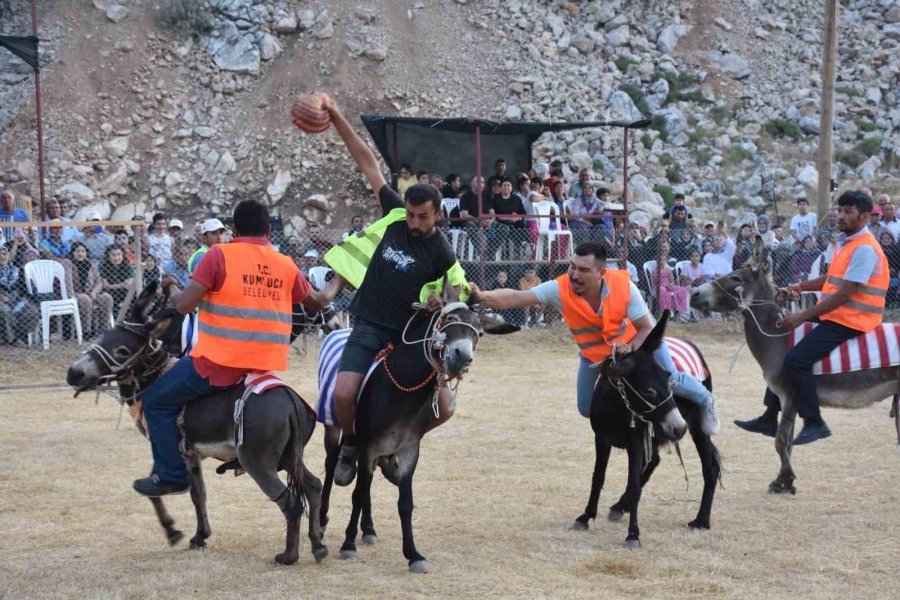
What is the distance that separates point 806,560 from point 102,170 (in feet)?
73.5

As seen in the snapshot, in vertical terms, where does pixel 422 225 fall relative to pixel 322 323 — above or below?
above

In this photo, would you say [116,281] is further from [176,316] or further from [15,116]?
[15,116]

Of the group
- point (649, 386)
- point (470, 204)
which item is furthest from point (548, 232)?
point (649, 386)

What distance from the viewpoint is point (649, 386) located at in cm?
720

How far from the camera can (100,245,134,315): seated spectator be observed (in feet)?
50.4

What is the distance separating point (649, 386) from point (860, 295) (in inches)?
103

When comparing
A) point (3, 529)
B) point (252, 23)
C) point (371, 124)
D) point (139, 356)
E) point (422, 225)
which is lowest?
point (3, 529)

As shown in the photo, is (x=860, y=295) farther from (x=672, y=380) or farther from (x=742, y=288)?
(x=672, y=380)

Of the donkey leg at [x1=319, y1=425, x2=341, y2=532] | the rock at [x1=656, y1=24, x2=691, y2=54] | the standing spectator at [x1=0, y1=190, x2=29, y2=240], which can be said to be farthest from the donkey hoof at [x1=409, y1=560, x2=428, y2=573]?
the rock at [x1=656, y1=24, x2=691, y2=54]

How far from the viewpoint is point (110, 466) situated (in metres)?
9.77

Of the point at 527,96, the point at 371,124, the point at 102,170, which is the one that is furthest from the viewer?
the point at 527,96

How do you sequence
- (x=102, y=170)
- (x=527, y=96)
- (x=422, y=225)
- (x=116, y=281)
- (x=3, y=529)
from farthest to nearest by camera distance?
(x=527, y=96) → (x=102, y=170) → (x=116, y=281) → (x=3, y=529) → (x=422, y=225)

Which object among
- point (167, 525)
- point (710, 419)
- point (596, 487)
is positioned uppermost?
point (710, 419)

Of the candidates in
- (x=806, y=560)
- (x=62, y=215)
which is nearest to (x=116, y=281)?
(x=62, y=215)
